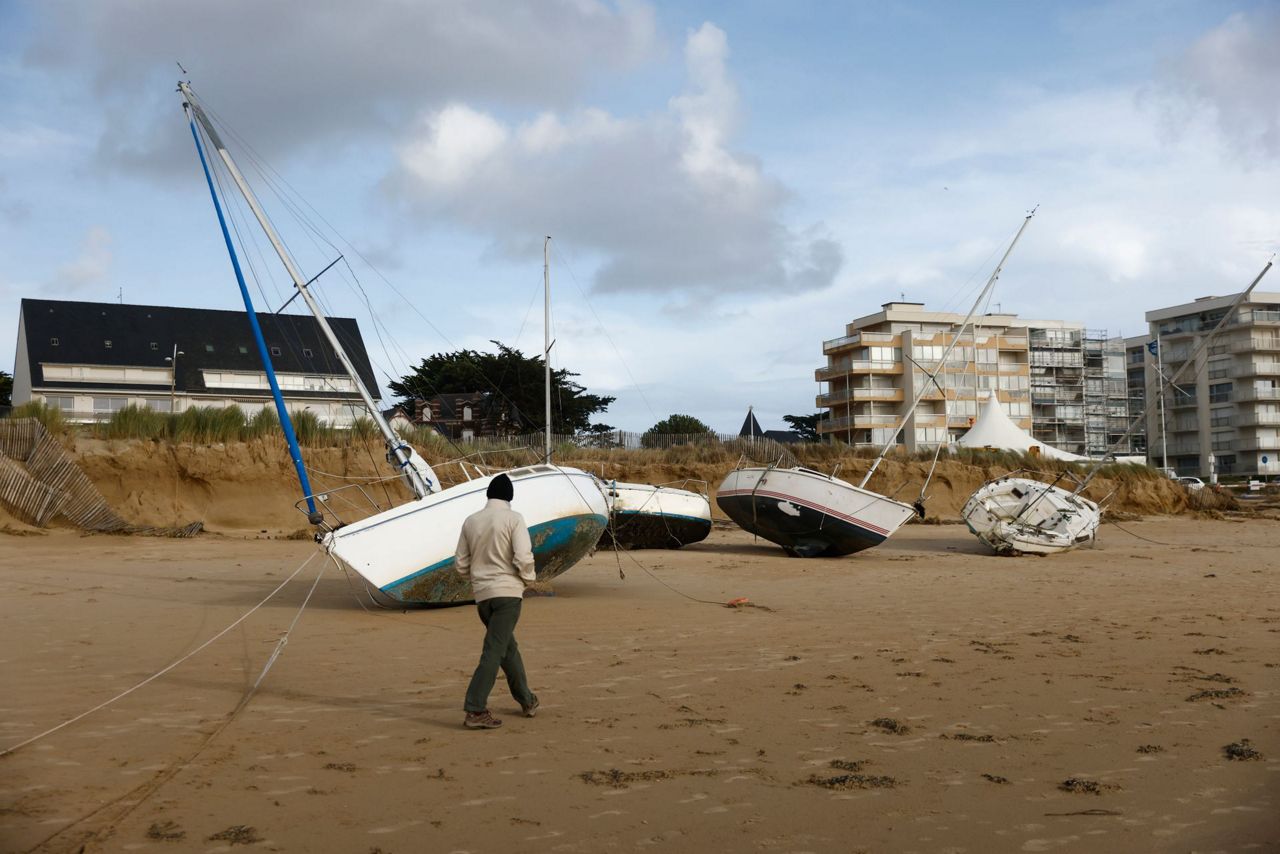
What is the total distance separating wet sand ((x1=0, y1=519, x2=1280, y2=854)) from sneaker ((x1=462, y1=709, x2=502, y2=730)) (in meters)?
0.18

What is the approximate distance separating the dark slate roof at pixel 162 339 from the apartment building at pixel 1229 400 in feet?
209

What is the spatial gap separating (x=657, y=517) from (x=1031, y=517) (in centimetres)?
746

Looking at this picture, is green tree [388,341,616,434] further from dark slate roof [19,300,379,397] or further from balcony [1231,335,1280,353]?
balcony [1231,335,1280,353]

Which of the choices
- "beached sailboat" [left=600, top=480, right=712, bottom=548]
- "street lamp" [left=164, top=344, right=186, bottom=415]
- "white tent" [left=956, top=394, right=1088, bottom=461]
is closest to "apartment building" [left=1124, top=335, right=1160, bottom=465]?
"white tent" [left=956, top=394, right=1088, bottom=461]

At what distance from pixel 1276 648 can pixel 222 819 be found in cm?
843

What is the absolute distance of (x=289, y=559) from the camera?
63.0ft

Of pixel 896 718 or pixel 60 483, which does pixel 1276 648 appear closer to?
pixel 896 718

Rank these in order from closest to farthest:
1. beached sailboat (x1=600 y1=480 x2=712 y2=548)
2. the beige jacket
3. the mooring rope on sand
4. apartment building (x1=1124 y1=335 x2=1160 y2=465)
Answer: the mooring rope on sand
the beige jacket
beached sailboat (x1=600 y1=480 x2=712 y2=548)
apartment building (x1=1124 y1=335 x2=1160 y2=465)

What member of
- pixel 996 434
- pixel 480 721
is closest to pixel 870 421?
pixel 996 434

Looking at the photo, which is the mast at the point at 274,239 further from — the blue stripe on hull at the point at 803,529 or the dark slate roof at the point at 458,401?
the dark slate roof at the point at 458,401

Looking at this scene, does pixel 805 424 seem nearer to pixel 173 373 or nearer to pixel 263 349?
pixel 173 373

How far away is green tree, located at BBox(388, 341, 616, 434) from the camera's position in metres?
54.2

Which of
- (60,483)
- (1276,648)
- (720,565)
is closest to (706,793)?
(1276,648)

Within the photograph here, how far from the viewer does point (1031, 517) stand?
21.0 metres
